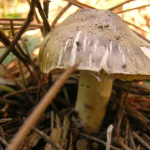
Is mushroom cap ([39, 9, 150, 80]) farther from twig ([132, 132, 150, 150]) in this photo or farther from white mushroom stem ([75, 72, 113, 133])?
twig ([132, 132, 150, 150])

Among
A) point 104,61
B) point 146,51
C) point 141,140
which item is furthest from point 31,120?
point 141,140

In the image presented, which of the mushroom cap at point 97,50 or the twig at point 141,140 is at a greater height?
the mushroom cap at point 97,50

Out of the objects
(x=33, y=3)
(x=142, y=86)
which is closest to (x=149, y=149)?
(x=142, y=86)

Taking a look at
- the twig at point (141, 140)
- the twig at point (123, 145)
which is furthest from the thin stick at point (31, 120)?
the twig at point (141, 140)

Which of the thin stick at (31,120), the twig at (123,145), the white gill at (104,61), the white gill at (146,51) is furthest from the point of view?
the twig at (123,145)

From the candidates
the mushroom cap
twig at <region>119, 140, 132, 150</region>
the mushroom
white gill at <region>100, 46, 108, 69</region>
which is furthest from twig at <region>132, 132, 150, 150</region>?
white gill at <region>100, 46, 108, 69</region>

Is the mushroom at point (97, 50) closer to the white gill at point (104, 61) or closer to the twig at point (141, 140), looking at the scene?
the white gill at point (104, 61)

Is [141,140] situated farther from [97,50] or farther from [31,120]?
[31,120]
